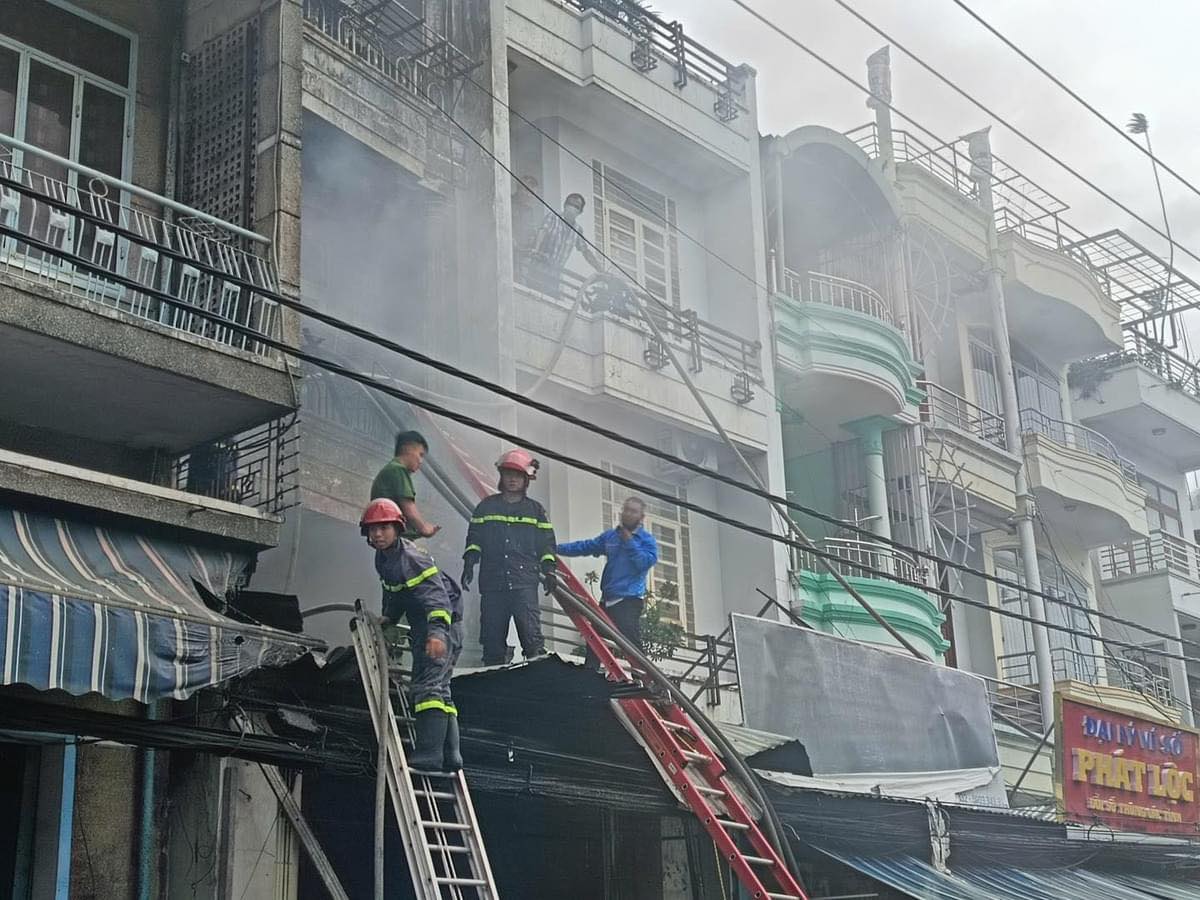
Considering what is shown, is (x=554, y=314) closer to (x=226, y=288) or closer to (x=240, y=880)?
(x=226, y=288)

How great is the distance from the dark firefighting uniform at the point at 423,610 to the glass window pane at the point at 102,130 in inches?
173

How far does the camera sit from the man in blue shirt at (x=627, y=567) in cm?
1177

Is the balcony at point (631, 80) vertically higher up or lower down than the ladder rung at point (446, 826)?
higher up

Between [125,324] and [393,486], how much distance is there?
6.87ft

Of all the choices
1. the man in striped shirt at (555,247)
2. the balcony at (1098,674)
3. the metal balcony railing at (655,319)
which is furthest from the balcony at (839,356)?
the balcony at (1098,674)

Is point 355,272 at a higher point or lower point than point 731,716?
higher

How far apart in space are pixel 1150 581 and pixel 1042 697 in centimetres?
768

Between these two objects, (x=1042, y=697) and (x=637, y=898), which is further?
(x=1042, y=697)

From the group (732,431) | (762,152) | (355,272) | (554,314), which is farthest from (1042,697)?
(355,272)

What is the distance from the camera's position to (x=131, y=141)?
1187 cm

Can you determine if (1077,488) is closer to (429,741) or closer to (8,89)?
(429,741)

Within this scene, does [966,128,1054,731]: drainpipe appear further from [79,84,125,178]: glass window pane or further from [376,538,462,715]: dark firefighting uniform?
[79,84,125,178]: glass window pane

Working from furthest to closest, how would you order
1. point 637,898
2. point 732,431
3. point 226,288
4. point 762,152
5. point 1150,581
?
point 1150,581
point 762,152
point 732,431
point 637,898
point 226,288

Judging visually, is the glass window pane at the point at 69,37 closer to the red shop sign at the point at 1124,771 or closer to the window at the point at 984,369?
the red shop sign at the point at 1124,771
